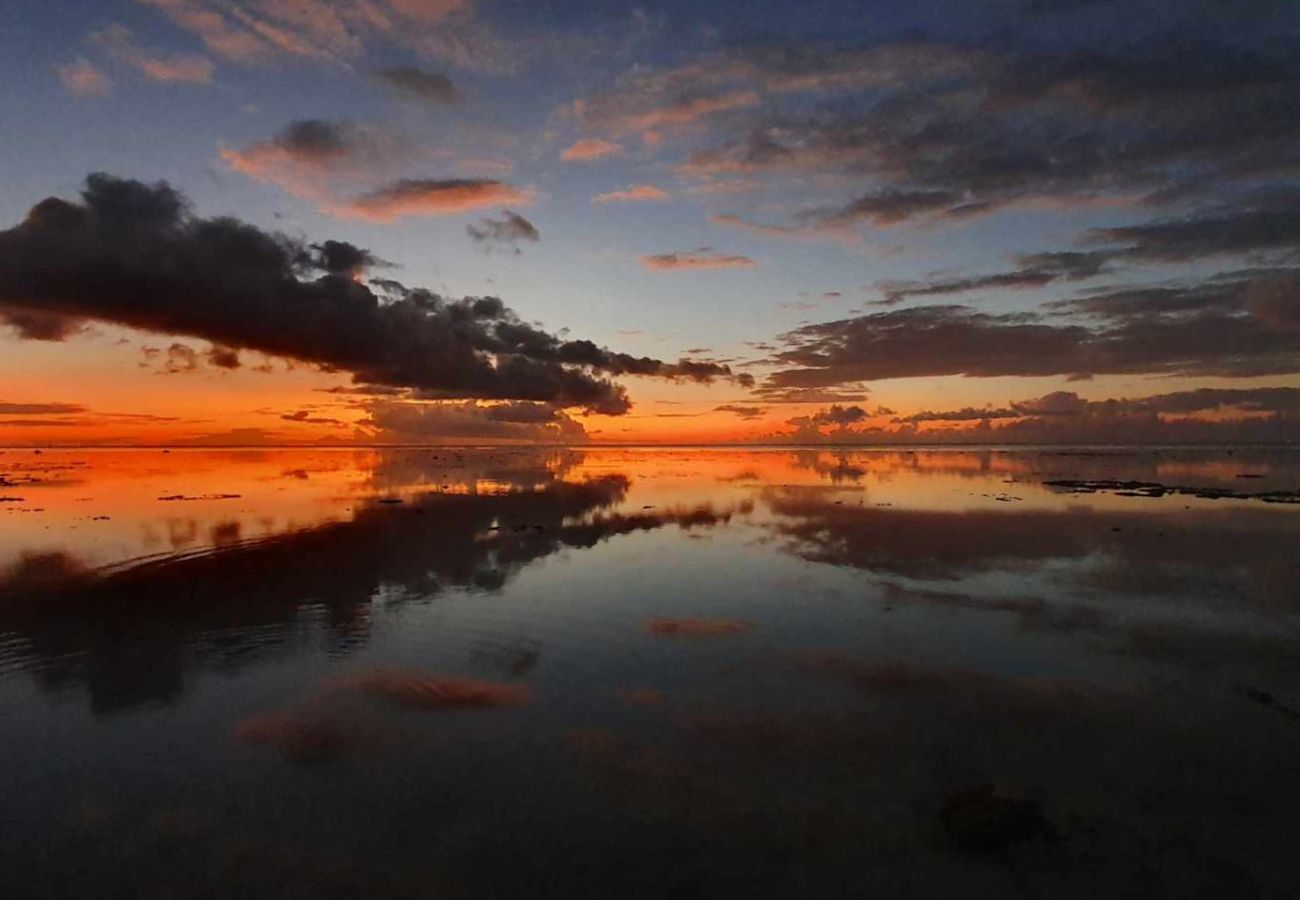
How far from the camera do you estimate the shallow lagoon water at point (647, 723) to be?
380 inches

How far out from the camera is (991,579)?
26.2m

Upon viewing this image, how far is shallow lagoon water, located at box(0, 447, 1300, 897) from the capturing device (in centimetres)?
966

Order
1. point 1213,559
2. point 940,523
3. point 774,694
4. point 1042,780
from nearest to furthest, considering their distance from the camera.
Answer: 1. point 1042,780
2. point 774,694
3. point 1213,559
4. point 940,523

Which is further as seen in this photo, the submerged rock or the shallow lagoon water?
the submerged rock

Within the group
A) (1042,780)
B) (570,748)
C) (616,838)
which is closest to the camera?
(616,838)

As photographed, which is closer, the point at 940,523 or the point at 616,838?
the point at 616,838

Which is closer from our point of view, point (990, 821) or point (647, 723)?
point (990, 821)

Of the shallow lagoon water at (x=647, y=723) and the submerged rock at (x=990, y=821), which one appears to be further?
the submerged rock at (x=990, y=821)

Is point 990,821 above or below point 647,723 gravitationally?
above

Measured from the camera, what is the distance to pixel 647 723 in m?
14.0

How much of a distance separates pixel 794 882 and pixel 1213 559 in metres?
30.0

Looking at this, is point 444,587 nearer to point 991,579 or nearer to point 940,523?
point 991,579

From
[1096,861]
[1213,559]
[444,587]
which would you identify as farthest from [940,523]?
[1096,861]

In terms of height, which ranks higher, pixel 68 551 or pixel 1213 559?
pixel 1213 559
